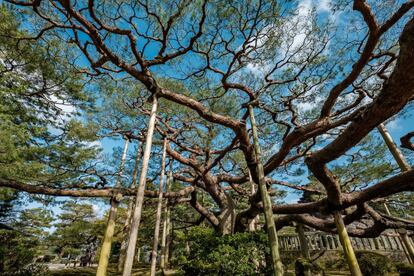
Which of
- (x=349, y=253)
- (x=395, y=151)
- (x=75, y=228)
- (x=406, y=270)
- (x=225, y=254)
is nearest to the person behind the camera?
(x=225, y=254)

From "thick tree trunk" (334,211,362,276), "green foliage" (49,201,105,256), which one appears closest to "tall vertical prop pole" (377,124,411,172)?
"thick tree trunk" (334,211,362,276)

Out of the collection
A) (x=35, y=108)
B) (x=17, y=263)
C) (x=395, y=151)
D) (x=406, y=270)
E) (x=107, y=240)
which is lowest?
(x=406, y=270)

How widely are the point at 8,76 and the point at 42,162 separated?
2.53 metres

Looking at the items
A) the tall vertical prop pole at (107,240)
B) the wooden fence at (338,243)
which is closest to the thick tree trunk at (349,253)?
the tall vertical prop pole at (107,240)

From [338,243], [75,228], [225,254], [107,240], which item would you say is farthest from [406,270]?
[75,228]

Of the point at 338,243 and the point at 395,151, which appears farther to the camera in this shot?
the point at 338,243

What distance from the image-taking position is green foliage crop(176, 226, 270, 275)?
3.12 metres

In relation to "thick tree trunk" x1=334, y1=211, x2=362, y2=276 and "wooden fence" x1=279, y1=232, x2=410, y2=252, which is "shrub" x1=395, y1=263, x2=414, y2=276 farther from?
"thick tree trunk" x1=334, y1=211, x2=362, y2=276

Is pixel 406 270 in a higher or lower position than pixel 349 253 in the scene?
lower

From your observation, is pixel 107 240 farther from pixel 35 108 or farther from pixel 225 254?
pixel 35 108

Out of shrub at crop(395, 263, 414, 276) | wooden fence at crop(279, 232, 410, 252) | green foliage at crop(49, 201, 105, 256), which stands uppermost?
green foliage at crop(49, 201, 105, 256)

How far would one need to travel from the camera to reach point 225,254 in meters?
3.25

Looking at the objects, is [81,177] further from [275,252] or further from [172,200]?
[275,252]

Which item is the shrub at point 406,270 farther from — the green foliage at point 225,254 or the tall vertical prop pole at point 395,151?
the green foliage at point 225,254
